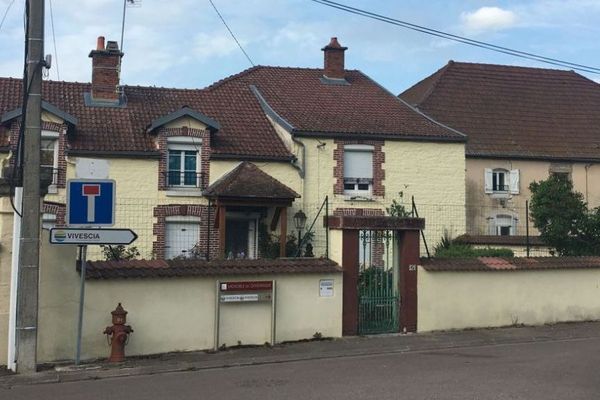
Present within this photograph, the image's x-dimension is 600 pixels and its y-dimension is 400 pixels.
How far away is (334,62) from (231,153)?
8.07 metres

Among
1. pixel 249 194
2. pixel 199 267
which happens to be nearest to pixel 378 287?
pixel 199 267

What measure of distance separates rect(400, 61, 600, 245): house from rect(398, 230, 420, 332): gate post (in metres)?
15.3

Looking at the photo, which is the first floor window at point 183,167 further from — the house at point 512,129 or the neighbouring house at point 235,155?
the house at point 512,129

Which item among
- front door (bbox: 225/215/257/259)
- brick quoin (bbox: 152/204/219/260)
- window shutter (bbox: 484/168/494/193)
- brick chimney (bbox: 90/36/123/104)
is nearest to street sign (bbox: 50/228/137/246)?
brick quoin (bbox: 152/204/219/260)

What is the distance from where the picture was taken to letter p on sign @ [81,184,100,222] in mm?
10148

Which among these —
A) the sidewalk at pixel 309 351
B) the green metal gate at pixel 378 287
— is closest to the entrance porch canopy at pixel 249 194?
the green metal gate at pixel 378 287

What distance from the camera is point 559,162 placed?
99.9ft

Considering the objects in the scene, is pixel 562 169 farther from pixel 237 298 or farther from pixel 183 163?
pixel 237 298

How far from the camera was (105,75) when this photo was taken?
24000 mm

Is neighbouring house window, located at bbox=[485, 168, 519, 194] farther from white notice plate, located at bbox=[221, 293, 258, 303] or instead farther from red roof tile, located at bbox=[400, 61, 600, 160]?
white notice plate, located at bbox=[221, 293, 258, 303]

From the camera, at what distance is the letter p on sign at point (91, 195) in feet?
33.3

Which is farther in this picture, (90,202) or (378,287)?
(378,287)

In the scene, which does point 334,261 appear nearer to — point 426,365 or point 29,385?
point 426,365

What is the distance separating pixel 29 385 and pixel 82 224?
7.88 feet
